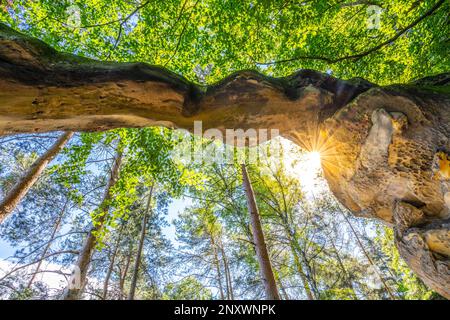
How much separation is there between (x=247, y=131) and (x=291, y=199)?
666 centimetres

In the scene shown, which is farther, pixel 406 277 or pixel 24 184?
pixel 406 277

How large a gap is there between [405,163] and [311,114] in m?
1.40

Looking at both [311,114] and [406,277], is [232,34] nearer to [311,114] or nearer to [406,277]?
[311,114]

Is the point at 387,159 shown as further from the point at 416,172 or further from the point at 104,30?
the point at 104,30

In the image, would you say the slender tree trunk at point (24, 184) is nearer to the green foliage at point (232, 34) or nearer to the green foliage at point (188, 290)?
the green foliage at point (232, 34)

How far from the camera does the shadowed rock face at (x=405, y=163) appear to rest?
2574 millimetres

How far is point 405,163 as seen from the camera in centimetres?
289

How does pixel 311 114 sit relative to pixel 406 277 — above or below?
above

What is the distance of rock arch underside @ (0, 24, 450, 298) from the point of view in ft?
7.16

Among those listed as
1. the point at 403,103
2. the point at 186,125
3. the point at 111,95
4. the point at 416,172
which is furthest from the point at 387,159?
the point at 111,95

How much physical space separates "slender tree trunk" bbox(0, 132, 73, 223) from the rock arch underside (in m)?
5.82

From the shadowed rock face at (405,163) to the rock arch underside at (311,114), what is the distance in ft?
0.04

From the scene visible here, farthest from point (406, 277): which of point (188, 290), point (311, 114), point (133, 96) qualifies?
point (133, 96)

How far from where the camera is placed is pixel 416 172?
2.83 m
